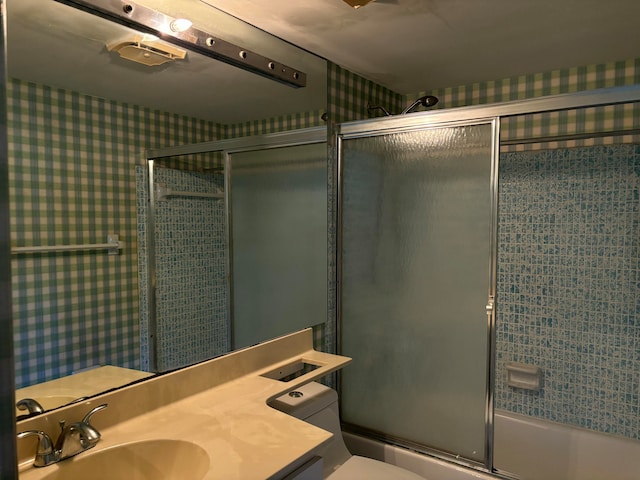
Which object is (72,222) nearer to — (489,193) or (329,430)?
(329,430)

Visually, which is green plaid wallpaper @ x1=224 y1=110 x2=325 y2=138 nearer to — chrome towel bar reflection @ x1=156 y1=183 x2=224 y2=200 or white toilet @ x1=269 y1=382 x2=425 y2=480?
chrome towel bar reflection @ x1=156 y1=183 x2=224 y2=200

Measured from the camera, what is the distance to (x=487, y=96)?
8.87ft

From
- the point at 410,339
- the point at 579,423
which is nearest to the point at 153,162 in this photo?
the point at 410,339

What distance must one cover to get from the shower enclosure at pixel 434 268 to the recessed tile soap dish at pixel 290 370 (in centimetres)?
48

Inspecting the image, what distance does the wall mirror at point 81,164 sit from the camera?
1.09m

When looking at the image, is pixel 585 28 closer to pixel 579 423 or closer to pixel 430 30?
pixel 430 30

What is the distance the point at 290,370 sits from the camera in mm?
1838

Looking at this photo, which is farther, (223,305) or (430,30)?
(430,30)

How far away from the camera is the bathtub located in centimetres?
218

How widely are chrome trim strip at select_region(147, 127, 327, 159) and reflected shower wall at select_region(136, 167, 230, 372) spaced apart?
0.06 metres

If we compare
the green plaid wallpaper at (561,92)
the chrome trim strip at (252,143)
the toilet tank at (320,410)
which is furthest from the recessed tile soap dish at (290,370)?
the green plaid wallpaper at (561,92)

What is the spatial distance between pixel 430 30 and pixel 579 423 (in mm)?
2371

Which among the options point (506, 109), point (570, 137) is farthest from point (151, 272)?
point (570, 137)

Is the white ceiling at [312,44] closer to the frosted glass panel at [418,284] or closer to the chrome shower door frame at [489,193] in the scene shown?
the chrome shower door frame at [489,193]
